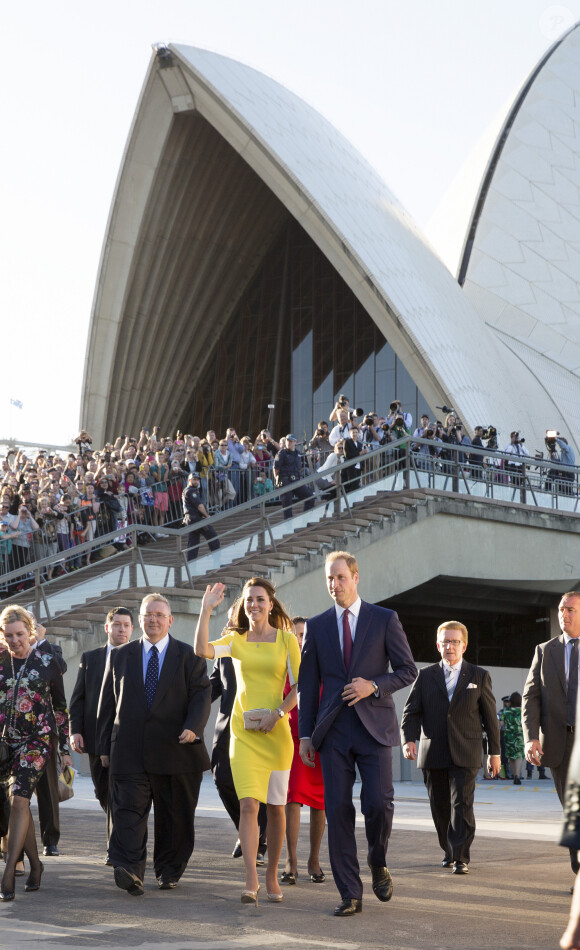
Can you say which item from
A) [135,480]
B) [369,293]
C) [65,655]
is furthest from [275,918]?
[369,293]

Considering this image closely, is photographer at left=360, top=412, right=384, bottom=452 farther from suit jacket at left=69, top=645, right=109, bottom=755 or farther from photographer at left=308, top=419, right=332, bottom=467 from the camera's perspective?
suit jacket at left=69, top=645, right=109, bottom=755

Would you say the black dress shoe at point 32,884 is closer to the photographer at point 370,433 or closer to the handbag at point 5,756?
the handbag at point 5,756

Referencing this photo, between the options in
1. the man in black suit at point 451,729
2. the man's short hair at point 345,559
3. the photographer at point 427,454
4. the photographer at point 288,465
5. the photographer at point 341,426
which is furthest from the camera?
the photographer at point 341,426

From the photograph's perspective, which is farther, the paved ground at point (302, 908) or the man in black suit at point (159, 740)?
the man in black suit at point (159, 740)

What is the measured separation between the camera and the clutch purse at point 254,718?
6250 mm

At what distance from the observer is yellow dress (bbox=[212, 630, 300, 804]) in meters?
6.24

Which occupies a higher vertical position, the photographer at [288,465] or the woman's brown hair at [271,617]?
the photographer at [288,465]

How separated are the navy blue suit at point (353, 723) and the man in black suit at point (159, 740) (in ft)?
2.71

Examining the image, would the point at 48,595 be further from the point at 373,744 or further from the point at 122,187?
the point at 122,187

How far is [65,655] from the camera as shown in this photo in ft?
46.6

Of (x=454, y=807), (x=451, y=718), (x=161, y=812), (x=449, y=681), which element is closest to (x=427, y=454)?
(x=449, y=681)

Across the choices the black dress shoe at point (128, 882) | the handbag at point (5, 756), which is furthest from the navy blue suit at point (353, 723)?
the handbag at point (5, 756)

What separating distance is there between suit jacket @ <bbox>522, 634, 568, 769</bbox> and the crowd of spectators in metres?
8.80

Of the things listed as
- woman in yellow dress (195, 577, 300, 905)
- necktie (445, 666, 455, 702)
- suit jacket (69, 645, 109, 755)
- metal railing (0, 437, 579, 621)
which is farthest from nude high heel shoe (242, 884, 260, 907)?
metal railing (0, 437, 579, 621)
